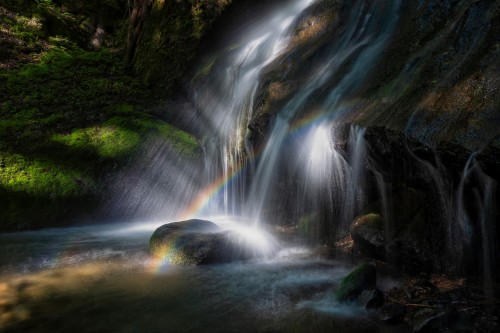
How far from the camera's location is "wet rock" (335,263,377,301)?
4277 mm

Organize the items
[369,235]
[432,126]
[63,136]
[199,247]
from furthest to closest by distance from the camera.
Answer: [63,136] < [199,247] < [369,235] < [432,126]

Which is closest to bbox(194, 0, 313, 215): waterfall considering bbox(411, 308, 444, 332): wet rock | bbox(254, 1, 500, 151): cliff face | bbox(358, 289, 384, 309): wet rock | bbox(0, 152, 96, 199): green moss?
bbox(254, 1, 500, 151): cliff face

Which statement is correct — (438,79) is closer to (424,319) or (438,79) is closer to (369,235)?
(369,235)

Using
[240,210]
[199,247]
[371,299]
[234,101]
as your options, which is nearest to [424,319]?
[371,299]

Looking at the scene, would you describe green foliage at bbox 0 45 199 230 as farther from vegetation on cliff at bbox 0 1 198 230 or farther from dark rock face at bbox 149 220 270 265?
dark rock face at bbox 149 220 270 265

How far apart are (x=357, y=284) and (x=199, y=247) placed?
2.75 m

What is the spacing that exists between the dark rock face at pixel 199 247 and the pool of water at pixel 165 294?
0.64 ft

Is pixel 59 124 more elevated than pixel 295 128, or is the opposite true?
pixel 59 124

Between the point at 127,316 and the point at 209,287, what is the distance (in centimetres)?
122

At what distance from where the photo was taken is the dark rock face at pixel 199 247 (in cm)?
593

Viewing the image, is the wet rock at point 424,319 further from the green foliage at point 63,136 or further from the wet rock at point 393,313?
the green foliage at point 63,136

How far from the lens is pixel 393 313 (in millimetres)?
3809

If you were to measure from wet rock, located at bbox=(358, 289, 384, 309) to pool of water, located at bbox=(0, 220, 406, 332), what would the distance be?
124 mm

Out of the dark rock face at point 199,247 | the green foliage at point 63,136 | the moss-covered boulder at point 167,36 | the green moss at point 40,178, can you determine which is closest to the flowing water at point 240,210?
the dark rock face at point 199,247
